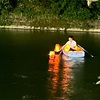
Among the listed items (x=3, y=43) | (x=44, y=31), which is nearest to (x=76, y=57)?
(x=3, y=43)

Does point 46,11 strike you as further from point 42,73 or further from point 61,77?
point 61,77

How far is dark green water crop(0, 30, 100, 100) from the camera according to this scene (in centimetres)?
2139

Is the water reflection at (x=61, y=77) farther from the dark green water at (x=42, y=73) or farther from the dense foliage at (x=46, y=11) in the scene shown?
the dense foliage at (x=46, y=11)

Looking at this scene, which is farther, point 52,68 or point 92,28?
point 92,28

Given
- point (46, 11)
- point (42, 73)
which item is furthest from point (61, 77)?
point (46, 11)

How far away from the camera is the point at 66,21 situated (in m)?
53.7

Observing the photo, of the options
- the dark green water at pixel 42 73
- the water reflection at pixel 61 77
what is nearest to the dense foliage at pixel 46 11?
the dark green water at pixel 42 73

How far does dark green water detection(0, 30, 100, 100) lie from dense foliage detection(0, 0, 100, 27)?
530 inches

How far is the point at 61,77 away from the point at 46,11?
30529 millimetres

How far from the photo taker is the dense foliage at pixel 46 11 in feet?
177

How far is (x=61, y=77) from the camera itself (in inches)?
991

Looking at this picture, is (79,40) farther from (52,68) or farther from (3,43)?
(52,68)

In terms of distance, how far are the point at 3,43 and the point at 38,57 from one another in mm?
6504

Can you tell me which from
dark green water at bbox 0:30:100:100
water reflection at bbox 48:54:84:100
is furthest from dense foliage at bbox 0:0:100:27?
water reflection at bbox 48:54:84:100
